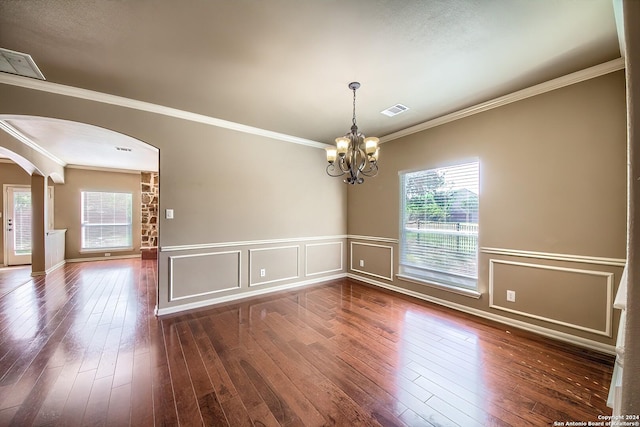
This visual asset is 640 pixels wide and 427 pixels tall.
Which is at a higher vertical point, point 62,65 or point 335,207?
point 62,65

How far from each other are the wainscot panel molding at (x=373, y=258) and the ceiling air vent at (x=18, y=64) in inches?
188

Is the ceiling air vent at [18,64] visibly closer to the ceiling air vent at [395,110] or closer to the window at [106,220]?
the ceiling air vent at [395,110]

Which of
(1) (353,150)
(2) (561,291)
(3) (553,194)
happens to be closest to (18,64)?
(1) (353,150)

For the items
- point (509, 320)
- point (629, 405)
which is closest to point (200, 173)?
point (629, 405)

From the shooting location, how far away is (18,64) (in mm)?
2312

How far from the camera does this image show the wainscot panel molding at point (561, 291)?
239 centimetres

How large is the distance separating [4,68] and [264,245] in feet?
11.0

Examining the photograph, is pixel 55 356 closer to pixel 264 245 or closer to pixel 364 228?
pixel 264 245

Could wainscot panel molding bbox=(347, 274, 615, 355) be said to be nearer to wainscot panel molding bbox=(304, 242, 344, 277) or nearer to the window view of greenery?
wainscot panel molding bbox=(304, 242, 344, 277)

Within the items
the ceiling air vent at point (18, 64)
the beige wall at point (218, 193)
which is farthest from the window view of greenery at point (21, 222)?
the ceiling air vent at point (18, 64)

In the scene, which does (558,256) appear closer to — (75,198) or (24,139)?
(24,139)

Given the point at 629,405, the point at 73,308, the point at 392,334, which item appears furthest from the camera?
the point at 73,308

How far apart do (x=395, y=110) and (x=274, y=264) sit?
302 centimetres

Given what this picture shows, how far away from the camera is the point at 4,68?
7.84 feet
